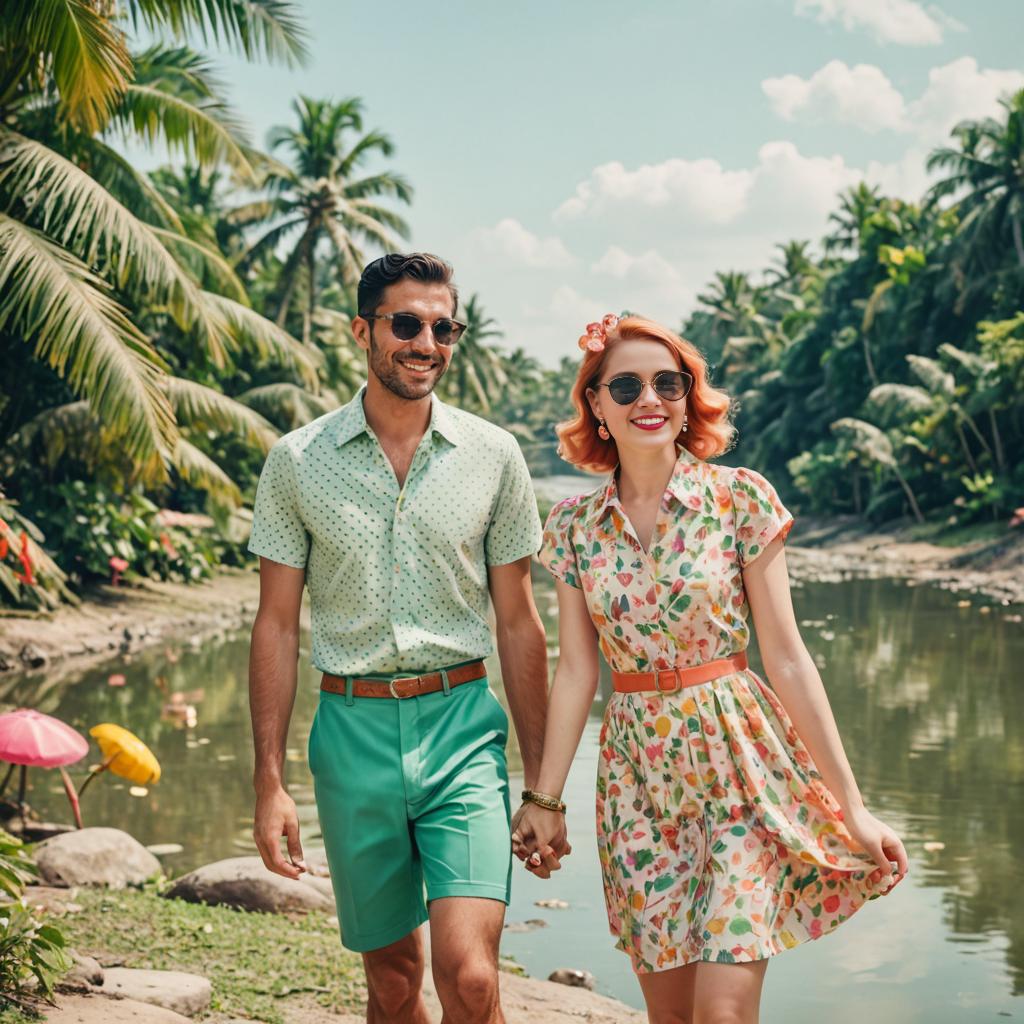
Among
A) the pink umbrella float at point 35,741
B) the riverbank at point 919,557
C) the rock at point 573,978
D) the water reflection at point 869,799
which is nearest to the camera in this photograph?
the rock at point 573,978

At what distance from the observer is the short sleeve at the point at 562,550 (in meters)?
3.32

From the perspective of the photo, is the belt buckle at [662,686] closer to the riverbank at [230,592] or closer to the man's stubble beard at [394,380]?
the man's stubble beard at [394,380]

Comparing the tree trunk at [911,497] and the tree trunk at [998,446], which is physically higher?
the tree trunk at [998,446]

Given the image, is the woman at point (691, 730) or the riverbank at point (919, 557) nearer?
the woman at point (691, 730)

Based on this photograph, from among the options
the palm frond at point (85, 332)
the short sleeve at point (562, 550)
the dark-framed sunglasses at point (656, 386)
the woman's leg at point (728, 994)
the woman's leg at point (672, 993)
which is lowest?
the woman's leg at point (672, 993)

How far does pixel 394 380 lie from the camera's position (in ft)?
11.3

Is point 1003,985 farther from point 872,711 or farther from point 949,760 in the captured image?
point 872,711

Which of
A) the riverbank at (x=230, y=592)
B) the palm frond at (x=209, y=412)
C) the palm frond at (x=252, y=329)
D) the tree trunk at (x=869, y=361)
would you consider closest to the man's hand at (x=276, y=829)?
the riverbank at (x=230, y=592)

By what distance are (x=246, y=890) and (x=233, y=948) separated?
0.83 meters

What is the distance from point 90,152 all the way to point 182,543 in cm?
826

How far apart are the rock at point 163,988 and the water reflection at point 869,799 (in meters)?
1.86

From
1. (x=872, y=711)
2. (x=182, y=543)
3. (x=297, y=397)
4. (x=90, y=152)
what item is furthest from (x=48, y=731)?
(x=297, y=397)

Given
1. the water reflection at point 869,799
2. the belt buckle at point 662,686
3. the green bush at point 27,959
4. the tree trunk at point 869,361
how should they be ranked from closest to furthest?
the belt buckle at point 662,686 < the green bush at point 27,959 < the water reflection at point 869,799 < the tree trunk at point 869,361

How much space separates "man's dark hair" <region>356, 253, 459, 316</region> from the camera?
3471 mm
